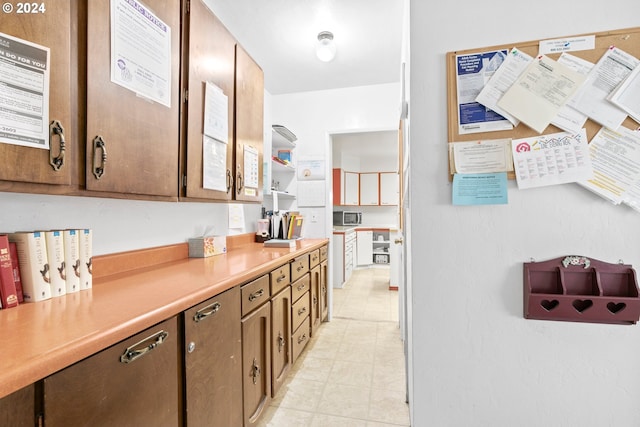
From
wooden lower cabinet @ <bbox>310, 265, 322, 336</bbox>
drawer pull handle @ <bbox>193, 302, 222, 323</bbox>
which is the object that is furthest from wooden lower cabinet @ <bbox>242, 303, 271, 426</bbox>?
wooden lower cabinet @ <bbox>310, 265, 322, 336</bbox>

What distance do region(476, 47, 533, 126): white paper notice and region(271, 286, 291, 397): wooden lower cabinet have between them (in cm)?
142

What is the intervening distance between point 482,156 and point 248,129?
5.08ft

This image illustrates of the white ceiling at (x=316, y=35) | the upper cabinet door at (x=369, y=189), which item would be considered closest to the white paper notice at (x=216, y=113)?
the white ceiling at (x=316, y=35)

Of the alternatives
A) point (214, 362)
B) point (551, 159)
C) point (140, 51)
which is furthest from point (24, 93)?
point (551, 159)

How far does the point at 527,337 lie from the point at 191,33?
191 cm

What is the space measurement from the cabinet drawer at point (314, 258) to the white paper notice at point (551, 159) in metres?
1.79

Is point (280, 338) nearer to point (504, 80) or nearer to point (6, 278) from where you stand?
point (6, 278)

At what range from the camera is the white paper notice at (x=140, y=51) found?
3.28 feet

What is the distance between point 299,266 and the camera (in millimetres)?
2139

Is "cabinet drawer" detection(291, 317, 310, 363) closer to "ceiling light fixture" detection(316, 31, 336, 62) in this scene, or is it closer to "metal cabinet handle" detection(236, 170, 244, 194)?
"metal cabinet handle" detection(236, 170, 244, 194)

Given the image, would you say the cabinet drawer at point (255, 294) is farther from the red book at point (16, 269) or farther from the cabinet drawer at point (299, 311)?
the red book at point (16, 269)

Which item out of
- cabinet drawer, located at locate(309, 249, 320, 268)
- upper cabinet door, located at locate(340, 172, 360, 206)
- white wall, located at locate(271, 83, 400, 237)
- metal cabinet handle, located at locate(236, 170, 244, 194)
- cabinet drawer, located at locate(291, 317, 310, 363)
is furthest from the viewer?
upper cabinet door, located at locate(340, 172, 360, 206)

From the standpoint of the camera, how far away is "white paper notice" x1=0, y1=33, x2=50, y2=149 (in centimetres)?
70

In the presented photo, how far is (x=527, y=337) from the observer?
902mm
